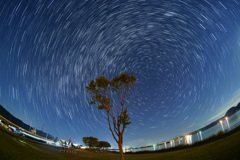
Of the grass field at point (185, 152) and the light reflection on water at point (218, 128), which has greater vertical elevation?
the light reflection on water at point (218, 128)

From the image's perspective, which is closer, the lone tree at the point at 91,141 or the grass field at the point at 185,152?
the grass field at the point at 185,152

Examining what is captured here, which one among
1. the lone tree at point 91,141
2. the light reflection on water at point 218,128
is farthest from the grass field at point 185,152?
the lone tree at point 91,141

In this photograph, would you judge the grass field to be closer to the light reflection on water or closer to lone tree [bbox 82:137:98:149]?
Result: the light reflection on water

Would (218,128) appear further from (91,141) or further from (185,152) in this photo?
(91,141)

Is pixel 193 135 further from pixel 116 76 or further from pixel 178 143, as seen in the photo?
pixel 116 76

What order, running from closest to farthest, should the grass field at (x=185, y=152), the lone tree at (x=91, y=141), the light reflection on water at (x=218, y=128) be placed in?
the grass field at (x=185, y=152) < the light reflection on water at (x=218, y=128) < the lone tree at (x=91, y=141)

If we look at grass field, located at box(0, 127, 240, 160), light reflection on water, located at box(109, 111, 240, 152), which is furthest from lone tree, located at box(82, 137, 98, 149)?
grass field, located at box(0, 127, 240, 160)

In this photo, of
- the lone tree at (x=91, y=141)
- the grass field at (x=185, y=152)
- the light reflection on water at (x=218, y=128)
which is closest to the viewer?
the grass field at (x=185, y=152)

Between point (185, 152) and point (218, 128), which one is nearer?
point (185, 152)

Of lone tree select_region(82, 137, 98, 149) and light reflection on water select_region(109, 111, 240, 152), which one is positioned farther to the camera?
lone tree select_region(82, 137, 98, 149)

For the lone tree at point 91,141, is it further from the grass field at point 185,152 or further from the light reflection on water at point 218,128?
the grass field at point 185,152

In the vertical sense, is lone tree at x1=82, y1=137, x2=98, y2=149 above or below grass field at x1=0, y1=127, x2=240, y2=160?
above

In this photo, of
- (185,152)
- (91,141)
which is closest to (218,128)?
(185,152)

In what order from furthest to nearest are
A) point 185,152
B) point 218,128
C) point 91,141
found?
1. point 91,141
2. point 218,128
3. point 185,152
